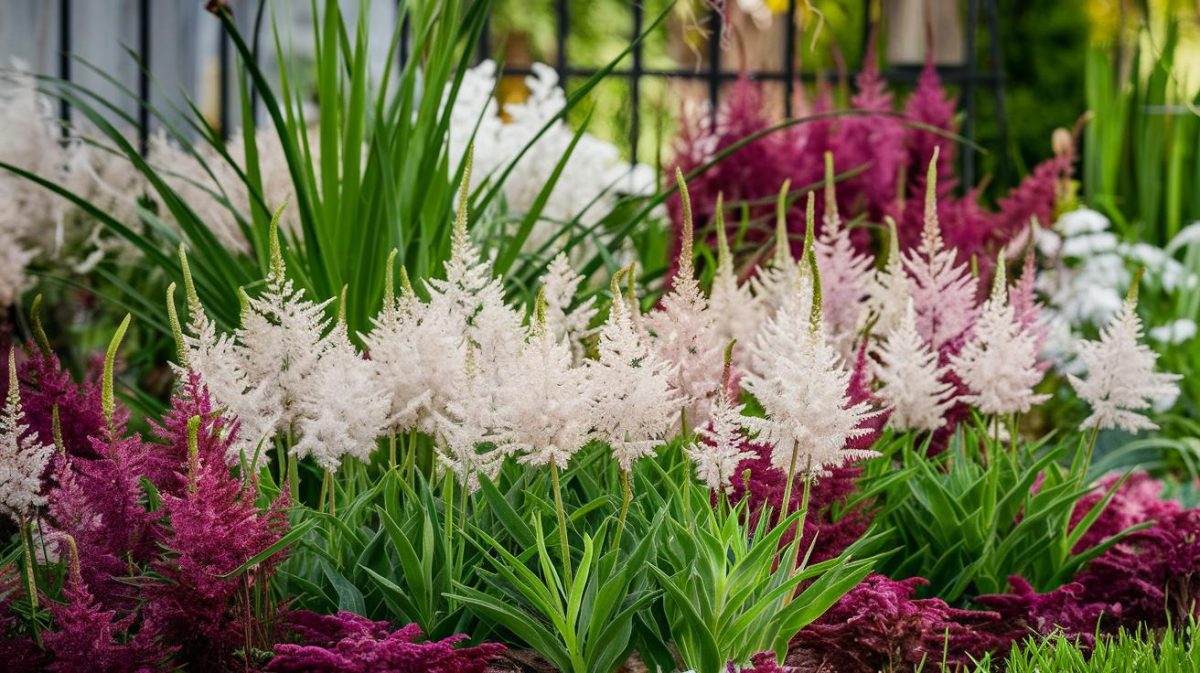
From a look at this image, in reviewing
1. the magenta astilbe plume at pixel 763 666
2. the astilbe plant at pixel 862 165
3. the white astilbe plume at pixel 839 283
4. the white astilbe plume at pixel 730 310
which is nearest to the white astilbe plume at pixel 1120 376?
the white astilbe plume at pixel 839 283

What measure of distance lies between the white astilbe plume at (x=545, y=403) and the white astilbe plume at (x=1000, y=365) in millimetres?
873

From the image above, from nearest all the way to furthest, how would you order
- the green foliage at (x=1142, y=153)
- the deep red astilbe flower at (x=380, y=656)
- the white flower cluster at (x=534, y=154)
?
the deep red astilbe flower at (x=380, y=656)
the white flower cluster at (x=534, y=154)
the green foliage at (x=1142, y=153)

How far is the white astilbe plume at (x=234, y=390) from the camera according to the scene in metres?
1.82

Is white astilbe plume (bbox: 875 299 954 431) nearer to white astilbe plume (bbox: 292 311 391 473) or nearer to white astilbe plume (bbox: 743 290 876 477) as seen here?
white astilbe plume (bbox: 743 290 876 477)

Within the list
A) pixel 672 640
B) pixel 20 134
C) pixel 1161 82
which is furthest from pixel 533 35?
pixel 672 640

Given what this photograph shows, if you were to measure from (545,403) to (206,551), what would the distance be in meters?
0.48

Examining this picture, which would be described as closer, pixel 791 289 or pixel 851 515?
pixel 851 515

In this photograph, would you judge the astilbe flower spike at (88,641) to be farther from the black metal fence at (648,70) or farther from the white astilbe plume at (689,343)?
the black metal fence at (648,70)

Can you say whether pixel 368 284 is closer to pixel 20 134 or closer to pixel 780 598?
pixel 780 598

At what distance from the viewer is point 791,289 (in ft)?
8.29

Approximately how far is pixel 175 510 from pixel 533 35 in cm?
1362

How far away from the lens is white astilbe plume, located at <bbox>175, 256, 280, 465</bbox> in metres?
1.82

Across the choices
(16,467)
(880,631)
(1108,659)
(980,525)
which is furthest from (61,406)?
(1108,659)

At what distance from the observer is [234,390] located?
1.82 metres
